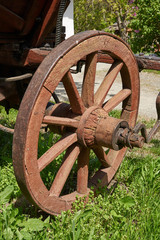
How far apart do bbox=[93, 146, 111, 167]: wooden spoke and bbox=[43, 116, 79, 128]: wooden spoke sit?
368 mm

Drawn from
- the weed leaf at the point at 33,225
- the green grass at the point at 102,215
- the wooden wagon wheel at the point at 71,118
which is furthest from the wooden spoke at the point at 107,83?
the weed leaf at the point at 33,225

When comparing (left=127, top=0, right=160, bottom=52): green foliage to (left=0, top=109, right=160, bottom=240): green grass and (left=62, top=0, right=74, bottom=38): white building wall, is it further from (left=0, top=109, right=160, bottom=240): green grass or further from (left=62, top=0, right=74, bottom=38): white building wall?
(left=62, top=0, right=74, bottom=38): white building wall

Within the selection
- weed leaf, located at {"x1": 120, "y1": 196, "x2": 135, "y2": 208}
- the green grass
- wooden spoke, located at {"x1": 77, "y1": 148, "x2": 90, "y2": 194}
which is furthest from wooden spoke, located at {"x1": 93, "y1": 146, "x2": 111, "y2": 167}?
weed leaf, located at {"x1": 120, "y1": 196, "x2": 135, "y2": 208}

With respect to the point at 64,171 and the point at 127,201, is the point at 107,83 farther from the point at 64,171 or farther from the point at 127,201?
the point at 127,201

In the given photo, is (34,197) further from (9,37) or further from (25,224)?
(9,37)

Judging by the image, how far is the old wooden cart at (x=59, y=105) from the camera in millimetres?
1584

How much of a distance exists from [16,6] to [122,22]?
28.0 ft

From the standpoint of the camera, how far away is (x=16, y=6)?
1.93 metres

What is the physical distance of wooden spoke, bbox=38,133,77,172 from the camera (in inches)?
68.7

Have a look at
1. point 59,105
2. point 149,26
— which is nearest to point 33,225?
point 59,105

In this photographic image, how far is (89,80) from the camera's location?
2.04m

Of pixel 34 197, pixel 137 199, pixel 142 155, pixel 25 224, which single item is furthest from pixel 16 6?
pixel 142 155

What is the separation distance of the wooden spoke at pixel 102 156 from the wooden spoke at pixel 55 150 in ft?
1.16

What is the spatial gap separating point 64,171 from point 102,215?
18.1 inches
